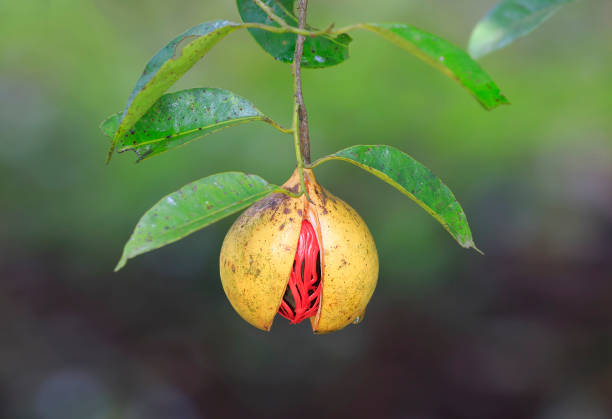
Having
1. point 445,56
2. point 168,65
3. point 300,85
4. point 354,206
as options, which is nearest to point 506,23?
point 445,56

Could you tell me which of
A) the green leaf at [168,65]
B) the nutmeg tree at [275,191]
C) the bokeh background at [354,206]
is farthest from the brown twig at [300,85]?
the bokeh background at [354,206]

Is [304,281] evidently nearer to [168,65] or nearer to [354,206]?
[168,65]

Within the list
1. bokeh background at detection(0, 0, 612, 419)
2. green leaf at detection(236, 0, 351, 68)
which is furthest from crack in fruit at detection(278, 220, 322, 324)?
bokeh background at detection(0, 0, 612, 419)

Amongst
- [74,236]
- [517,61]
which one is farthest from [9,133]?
[517,61]

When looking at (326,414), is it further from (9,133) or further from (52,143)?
(9,133)

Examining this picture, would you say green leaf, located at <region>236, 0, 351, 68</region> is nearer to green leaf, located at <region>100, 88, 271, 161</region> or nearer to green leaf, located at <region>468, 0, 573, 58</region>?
green leaf, located at <region>100, 88, 271, 161</region>
